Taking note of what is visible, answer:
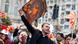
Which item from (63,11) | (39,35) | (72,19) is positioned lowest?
(72,19)

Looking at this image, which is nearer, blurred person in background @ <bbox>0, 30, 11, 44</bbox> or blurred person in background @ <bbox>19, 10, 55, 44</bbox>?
blurred person in background @ <bbox>19, 10, 55, 44</bbox>

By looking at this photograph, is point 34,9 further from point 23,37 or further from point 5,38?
point 23,37

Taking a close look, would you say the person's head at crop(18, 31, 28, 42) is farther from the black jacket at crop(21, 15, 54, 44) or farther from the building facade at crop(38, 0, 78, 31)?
the building facade at crop(38, 0, 78, 31)

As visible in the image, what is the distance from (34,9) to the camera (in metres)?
4.15

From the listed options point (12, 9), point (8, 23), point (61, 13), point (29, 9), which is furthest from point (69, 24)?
point (29, 9)

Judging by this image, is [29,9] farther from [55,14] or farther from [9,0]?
[55,14]

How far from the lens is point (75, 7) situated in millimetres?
6336

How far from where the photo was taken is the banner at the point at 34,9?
12.9 feet

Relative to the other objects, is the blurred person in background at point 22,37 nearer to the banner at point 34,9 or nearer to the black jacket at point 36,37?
the black jacket at point 36,37

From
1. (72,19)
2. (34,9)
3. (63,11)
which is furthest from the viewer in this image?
(63,11)

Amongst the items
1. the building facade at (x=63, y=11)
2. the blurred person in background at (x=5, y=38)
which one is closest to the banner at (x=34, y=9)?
the blurred person in background at (x=5, y=38)

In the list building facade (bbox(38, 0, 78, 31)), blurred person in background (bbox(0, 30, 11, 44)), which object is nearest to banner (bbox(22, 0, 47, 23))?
blurred person in background (bbox(0, 30, 11, 44))

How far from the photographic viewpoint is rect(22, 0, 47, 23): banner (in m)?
3.94


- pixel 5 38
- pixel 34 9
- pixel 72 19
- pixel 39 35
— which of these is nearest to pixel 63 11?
pixel 72 19
